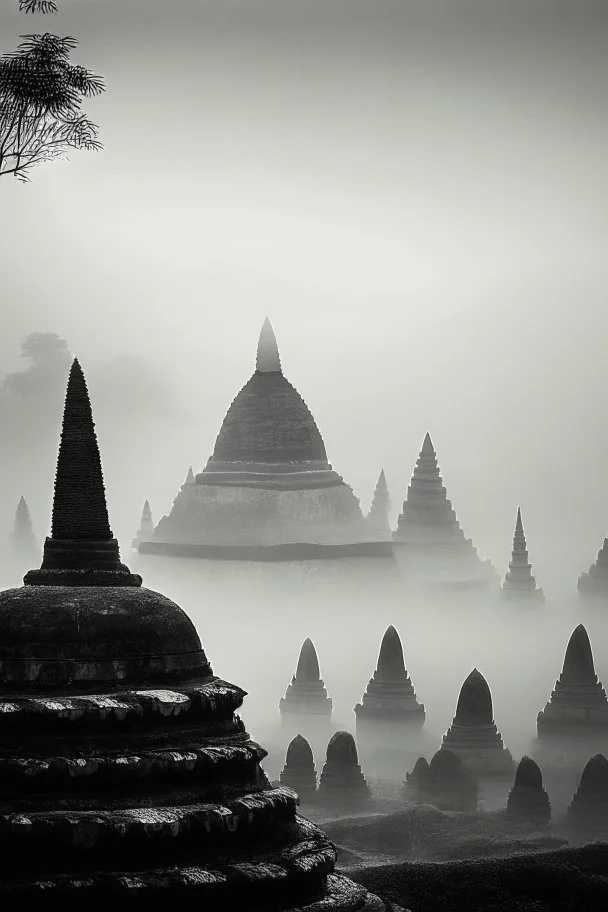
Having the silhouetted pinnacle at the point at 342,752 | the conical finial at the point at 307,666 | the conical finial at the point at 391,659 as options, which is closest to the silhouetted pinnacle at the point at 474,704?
the silhouetted pinnacle at the point at 342,752

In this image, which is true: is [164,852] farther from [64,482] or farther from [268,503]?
[268,503]

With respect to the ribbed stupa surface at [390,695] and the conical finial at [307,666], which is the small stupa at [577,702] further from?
the conical finial at [307,666]

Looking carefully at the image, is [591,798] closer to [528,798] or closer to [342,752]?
[528,798]

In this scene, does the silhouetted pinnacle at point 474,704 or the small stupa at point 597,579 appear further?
the small stupa at point 597,579

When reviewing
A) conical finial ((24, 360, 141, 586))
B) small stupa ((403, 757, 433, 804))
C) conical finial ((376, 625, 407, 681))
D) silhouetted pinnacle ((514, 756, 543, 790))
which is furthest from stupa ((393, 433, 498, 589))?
conical finial ((24, 360, 141, 586))

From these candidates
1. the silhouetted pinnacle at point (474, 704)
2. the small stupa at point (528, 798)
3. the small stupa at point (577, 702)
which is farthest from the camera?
the small stupa at point (577, 702)

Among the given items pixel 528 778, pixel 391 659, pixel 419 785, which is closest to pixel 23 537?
pixel 391 659

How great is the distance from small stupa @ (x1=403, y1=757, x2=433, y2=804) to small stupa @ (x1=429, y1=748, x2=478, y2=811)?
67 millimetres

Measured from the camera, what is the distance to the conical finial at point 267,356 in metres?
57.0

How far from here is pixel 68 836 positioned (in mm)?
12539

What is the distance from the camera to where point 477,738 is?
Answer: 40.1 m

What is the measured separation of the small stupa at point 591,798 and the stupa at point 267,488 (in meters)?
20.8

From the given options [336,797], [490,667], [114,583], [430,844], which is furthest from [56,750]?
[490,667]

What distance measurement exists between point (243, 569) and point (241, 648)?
3894 millimetres
